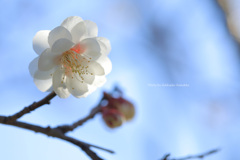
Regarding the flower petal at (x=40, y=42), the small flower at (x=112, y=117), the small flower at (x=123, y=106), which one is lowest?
the flower petal at (x=40, y=42)

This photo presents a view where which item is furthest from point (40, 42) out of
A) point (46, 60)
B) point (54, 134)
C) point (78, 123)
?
point (78, 123)

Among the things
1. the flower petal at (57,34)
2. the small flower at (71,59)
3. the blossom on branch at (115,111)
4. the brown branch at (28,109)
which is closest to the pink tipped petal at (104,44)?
the small flower at (71,59)

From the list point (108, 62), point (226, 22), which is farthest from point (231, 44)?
point (108, 62)

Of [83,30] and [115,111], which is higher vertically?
[115,111]

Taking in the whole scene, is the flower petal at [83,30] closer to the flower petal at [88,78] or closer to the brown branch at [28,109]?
the flower petal at [88,78]

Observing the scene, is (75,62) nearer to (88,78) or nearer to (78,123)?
(88,78)

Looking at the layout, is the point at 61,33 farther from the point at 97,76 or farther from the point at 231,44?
the point at 231,44
